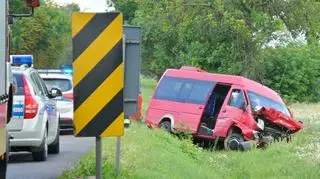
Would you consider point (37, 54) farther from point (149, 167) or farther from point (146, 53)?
point (149, 167)

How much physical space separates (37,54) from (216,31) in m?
31.8

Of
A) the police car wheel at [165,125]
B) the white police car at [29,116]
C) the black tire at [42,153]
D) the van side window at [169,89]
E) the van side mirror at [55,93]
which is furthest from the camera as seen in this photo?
the van side window at [169,89]

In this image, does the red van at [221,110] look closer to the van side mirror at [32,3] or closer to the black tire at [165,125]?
the black tire at [165,125]

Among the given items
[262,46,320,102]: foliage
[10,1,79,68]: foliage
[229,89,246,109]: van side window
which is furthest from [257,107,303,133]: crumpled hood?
[10,1,79,68]: foliage

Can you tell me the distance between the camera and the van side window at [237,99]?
991 inches

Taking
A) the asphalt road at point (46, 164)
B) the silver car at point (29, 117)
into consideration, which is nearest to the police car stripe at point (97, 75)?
the asphalt road at point (46, 164)

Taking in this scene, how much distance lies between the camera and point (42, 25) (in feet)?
202

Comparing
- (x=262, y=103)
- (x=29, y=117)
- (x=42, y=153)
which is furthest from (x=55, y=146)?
(x=262, y=103)

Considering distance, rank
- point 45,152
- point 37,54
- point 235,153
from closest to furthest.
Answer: point 45,152 → point 235,153 → point 37,54

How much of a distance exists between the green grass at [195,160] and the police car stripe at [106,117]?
3022 mm

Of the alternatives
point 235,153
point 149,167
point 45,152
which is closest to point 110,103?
point 149,167

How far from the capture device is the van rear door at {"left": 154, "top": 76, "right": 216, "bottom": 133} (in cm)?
2522

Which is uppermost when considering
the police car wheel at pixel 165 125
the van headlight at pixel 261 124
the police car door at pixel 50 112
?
the police car door at pixel 50 112

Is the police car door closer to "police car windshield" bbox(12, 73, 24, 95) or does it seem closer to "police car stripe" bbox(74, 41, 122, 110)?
"police car windshield" bbox(12, 73, 24, 95)
